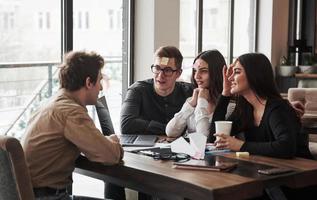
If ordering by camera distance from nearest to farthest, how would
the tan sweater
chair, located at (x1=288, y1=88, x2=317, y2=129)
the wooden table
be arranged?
the wooden table < the tan sweater < chair, located at (x1=288, y1=88, x2=317, y2=129)

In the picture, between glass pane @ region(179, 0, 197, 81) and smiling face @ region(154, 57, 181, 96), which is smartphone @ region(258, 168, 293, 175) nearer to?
smiling face @ region(154, 57, 181, 96)

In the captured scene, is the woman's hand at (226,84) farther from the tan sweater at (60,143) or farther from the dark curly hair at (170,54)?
the tan sweater at (60,143)

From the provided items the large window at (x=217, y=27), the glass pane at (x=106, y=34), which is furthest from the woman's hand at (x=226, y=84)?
the large window at (x=217, y=27)

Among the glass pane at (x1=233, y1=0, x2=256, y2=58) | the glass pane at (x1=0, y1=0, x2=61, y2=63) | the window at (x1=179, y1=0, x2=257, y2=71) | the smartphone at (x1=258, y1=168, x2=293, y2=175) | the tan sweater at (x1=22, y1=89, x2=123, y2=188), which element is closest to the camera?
the smartphone at (x1=258, y1=168, x2=293, y2=175)

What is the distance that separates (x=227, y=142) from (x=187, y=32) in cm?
302

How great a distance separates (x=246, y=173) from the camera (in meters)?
1.79

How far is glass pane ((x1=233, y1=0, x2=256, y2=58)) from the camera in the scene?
608cm

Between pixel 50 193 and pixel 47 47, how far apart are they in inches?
76.0

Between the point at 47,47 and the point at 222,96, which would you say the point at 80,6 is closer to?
the point at 47,47

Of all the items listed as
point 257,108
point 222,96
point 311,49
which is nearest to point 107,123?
point 222,96

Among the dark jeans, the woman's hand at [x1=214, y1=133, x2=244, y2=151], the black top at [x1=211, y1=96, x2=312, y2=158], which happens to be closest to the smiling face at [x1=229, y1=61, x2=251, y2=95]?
the black top at [x1=211, y1=96, x2=312, y2=158]

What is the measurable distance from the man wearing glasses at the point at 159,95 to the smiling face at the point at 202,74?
26 cm

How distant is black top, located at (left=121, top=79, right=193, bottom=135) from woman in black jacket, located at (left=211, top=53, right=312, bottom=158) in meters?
0.64

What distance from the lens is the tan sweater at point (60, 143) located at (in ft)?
6.33
